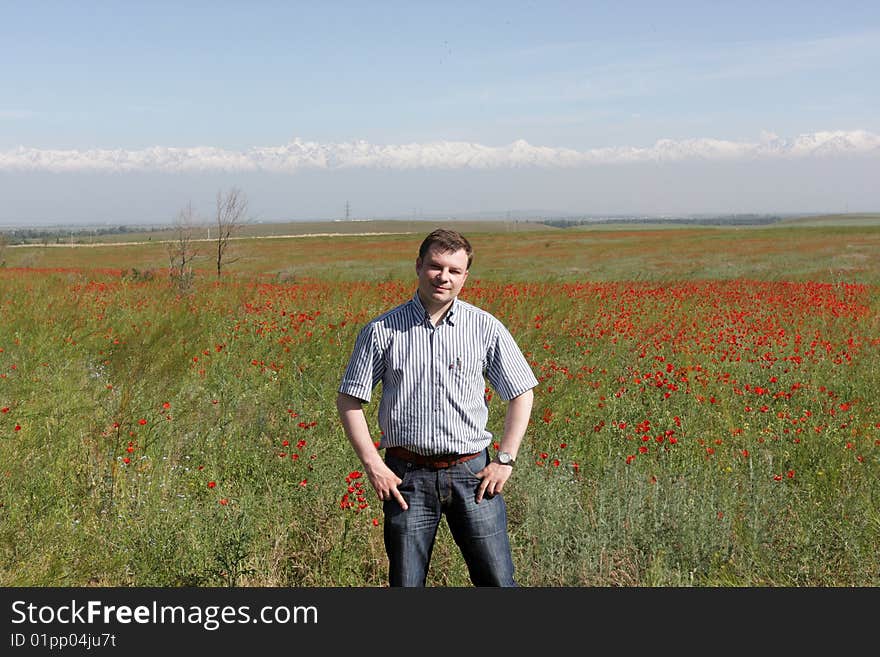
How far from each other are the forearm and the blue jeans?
115 mm

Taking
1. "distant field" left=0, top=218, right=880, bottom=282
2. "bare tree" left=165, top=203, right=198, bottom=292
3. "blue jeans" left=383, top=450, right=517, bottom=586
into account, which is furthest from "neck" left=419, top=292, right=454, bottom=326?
"distant field" left=0, top=218, right=880, bottom=282

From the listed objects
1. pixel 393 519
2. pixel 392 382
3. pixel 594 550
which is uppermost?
pixel 392 382

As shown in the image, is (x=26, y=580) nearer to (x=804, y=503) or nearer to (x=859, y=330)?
(x=804, y=503)

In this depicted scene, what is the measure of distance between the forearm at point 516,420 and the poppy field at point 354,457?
120cm

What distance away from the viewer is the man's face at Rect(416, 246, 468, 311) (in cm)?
260

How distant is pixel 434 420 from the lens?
2646mm

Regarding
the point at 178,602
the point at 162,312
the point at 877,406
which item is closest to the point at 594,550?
the point at 178,602

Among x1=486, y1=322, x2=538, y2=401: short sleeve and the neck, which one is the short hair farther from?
x1=486, y1=322, x2=538, y2=401: short sleeve

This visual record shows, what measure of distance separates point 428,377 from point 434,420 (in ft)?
0.53

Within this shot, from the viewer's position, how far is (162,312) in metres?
10.2

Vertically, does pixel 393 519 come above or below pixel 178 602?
above

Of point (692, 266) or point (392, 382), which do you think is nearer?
point (392, 382)

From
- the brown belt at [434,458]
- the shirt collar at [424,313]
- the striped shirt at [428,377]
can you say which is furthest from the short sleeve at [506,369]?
the brown belt at [434,458]

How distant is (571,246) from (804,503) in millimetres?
59312
